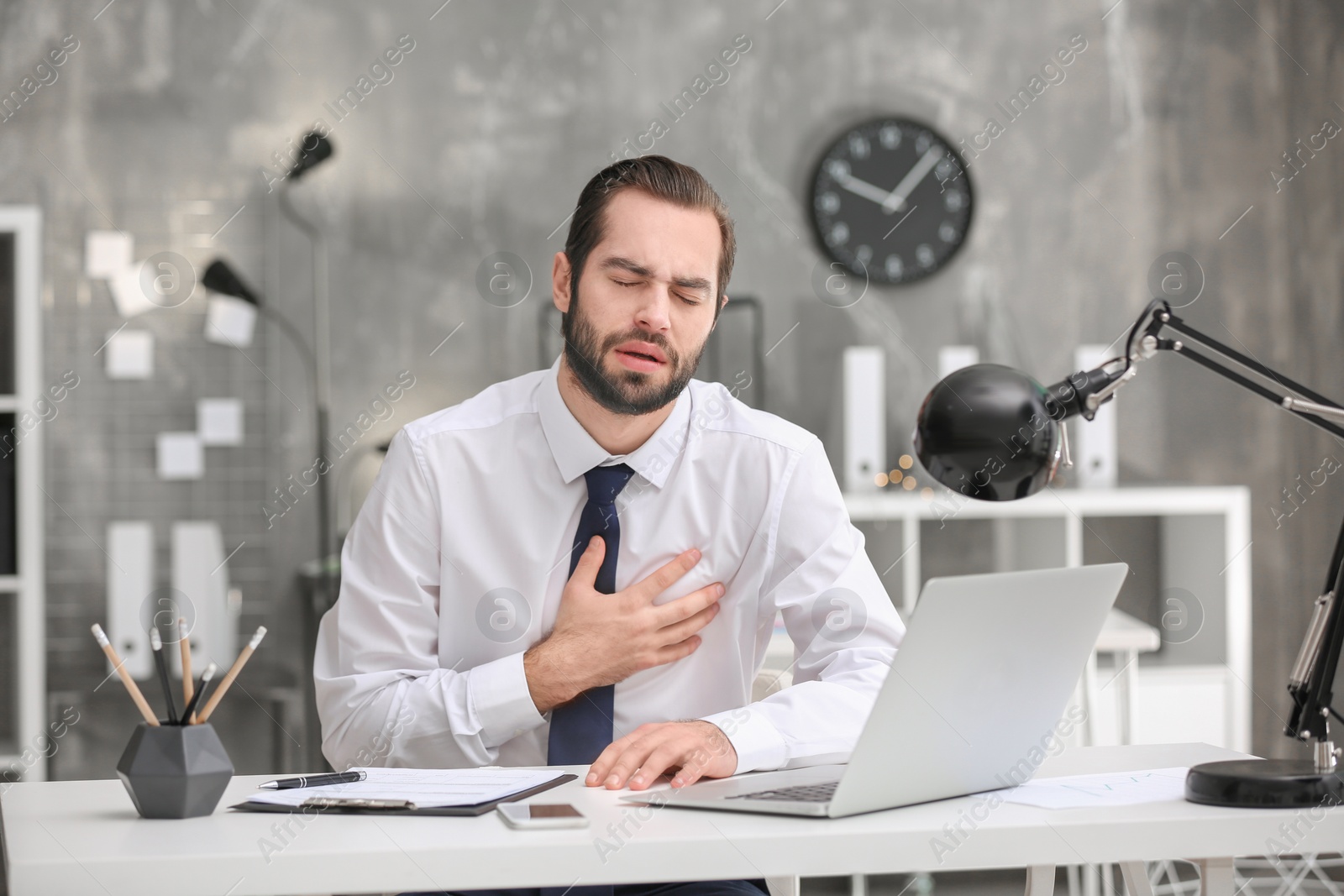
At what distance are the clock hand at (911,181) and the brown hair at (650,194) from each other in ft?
6.71

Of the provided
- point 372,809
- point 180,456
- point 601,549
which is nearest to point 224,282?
point 180,456

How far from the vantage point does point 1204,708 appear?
10.4 ft

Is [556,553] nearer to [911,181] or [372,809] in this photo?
[372,809]

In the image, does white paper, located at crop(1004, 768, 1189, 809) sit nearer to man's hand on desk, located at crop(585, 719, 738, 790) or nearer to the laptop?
the laptop

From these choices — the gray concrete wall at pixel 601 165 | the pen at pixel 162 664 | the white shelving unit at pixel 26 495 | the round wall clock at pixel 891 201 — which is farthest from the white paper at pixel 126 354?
the pen at pixel 162 664

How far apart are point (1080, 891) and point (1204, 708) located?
0.60 metres

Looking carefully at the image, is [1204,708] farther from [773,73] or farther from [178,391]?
[178,391]

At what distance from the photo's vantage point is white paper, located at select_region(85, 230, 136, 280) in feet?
11.3

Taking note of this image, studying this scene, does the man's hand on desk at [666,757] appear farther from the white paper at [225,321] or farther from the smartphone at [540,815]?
the white paper at [225,321]

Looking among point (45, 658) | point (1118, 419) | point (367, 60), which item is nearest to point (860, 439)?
point (1118, 419)

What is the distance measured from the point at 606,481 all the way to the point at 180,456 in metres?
2.31

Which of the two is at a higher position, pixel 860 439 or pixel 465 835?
pixel 860 439

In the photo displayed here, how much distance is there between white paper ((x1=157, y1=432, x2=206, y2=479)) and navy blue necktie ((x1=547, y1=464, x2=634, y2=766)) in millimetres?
2288

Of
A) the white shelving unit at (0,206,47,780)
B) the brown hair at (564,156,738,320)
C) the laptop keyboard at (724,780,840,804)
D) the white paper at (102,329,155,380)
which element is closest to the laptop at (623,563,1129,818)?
the laptop keyboard at (724,780,840,804)
